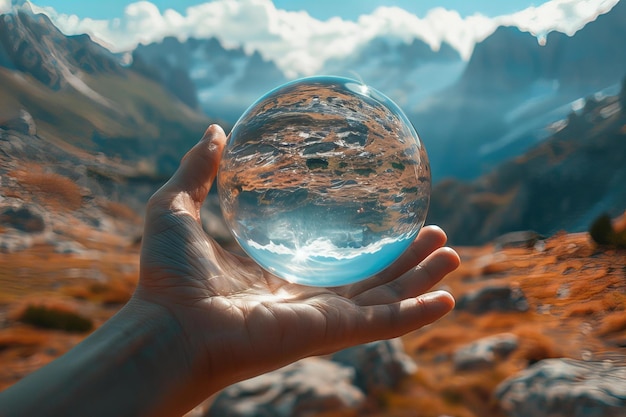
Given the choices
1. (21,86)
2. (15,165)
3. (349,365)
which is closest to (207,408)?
(349,365)

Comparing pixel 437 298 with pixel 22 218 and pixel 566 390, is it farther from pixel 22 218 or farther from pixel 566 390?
pixel 22 218

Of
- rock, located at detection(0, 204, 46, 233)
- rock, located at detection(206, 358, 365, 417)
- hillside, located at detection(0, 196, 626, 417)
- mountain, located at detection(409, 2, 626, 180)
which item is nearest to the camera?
hillside, located at detection(0, 196, 626, 417)

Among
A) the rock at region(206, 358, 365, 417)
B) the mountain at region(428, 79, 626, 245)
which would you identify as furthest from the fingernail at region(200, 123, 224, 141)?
the mountain at region(428, 79, 626, 245)

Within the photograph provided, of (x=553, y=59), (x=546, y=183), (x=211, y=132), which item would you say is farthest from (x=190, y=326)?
(x=553, y=59)

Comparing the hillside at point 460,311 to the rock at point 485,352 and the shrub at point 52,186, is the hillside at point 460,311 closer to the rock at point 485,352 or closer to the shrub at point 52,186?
the rock at point 485,352

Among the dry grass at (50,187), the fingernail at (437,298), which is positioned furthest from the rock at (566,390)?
the dry grass at (50,187)

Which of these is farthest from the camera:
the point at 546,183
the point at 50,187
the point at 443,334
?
the point at 546,183

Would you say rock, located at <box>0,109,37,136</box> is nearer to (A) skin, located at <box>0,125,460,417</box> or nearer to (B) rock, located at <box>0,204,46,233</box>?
(B) rock, located at <box>0,204,46,233</box>
